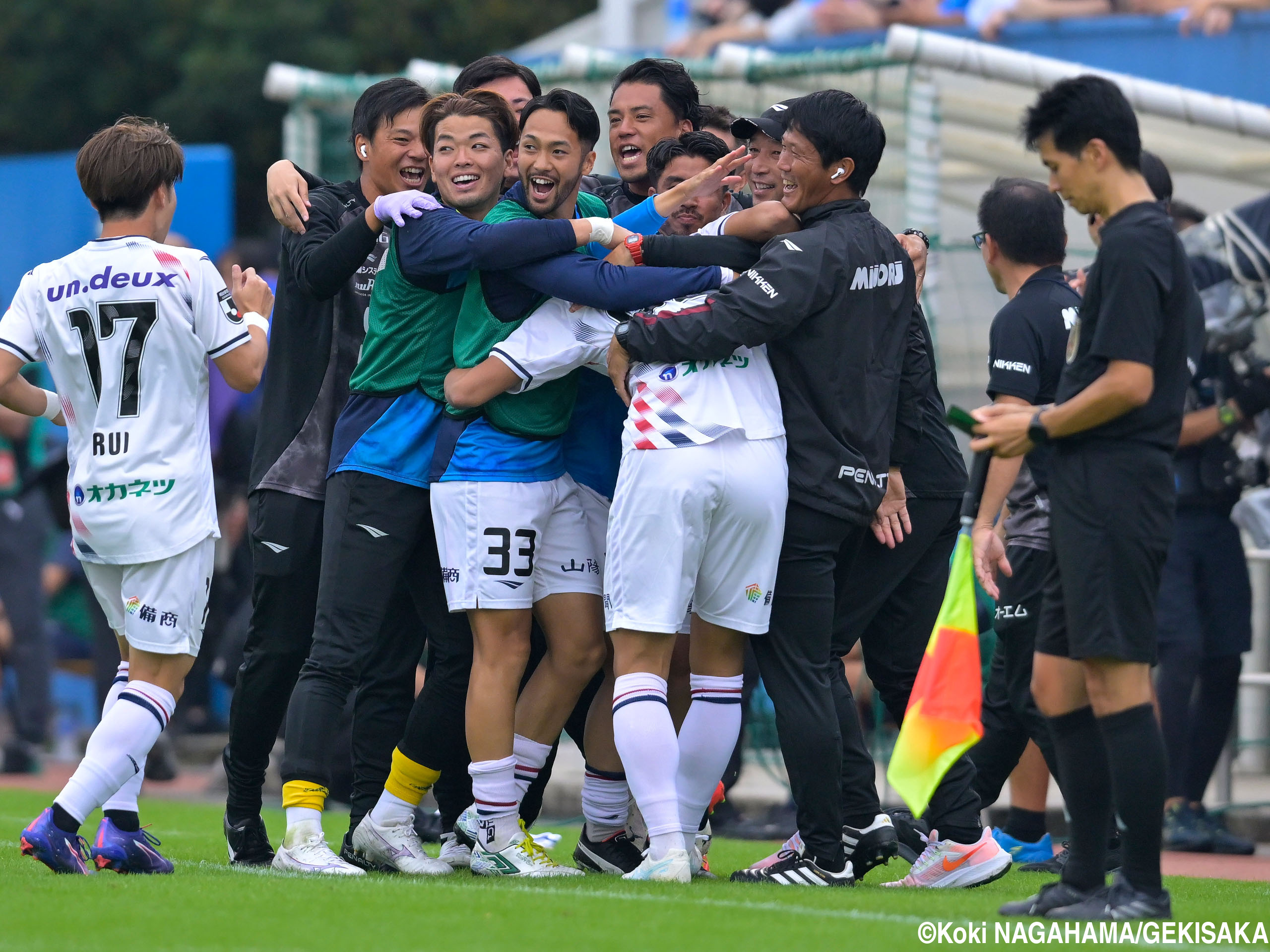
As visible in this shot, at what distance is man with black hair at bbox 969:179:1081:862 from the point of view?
20.5 ft

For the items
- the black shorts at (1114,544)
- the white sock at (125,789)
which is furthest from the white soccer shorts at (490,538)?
the black shorts at (1114,544)

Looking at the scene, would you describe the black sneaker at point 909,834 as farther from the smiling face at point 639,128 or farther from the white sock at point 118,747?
the white sock at point 118,747

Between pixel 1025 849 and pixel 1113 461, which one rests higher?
pixel 1113 461

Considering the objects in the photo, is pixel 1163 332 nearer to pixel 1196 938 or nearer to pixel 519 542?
pixel 1196 938

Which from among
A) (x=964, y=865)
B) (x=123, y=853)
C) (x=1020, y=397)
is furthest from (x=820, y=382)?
(x=123, y=853)

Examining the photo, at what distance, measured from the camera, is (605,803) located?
6.03m

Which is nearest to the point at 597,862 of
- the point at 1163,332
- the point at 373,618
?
the point at 373,618

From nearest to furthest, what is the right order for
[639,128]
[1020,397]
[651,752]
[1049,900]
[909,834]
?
[1049,900], [651,752], [1020,397], [639,128], [909,834]

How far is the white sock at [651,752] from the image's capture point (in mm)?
5391

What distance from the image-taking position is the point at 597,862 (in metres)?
6.04

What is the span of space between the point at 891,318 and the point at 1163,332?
1.11 meters

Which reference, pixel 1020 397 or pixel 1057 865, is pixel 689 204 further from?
pixel 1057 865

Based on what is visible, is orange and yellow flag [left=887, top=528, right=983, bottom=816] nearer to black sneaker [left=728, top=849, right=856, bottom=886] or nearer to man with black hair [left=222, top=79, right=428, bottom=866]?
black sneaker [left=728, top=849, right=856, bottom=886]

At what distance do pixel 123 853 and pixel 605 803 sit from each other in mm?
1504
